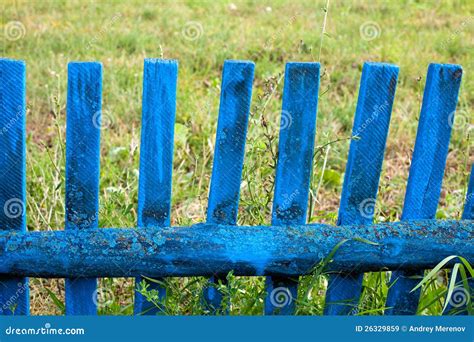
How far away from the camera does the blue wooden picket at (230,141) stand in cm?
Answer: 183

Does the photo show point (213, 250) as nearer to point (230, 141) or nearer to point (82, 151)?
point (230, 141)

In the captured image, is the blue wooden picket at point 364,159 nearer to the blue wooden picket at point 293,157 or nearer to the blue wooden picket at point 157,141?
the blue wooden picket at point 293,157

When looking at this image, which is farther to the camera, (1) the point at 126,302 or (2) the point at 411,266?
(1) the point at 126,302

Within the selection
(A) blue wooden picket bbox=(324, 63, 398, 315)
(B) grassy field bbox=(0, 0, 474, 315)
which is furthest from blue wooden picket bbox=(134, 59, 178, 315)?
(A) blue wooden picket bbox=(324, 63, 398, 315)

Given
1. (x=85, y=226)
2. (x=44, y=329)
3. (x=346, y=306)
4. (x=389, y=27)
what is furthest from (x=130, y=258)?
(x=389, y=27)

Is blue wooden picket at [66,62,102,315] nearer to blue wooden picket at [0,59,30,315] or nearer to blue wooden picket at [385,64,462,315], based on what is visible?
blue wooden picket at [0,59,30,315]

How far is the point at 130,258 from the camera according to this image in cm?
184

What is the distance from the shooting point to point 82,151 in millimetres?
1850

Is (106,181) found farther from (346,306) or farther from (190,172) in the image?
(346,306)

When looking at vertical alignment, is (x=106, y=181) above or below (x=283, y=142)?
below

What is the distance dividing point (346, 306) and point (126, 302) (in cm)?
83

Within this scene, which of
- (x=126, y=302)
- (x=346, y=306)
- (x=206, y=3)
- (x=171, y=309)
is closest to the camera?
(x=171, y=309)

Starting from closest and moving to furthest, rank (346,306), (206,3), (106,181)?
(346,306) < (106,181) < (206,3)

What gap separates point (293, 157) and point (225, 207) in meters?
0.25
